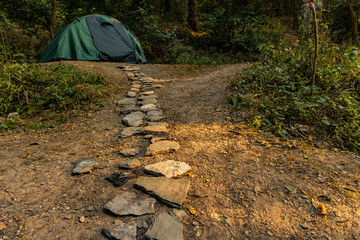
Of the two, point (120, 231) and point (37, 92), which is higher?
point (37, 92)

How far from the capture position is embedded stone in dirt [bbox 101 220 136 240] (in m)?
1.34

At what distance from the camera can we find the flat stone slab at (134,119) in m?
3.15

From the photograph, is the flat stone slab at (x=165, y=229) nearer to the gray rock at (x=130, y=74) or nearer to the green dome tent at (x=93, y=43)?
the gray rock at (x=130, y=74)

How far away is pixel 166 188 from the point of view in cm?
174

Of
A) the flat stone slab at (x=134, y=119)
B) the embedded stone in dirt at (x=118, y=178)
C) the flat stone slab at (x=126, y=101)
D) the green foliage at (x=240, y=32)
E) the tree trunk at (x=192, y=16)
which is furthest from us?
the tree trunk at (x=192, y=16)

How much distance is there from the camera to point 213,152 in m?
2.37

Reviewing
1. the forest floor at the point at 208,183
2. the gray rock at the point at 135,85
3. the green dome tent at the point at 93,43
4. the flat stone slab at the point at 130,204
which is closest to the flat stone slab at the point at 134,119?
the forest floor at the point at 208,183

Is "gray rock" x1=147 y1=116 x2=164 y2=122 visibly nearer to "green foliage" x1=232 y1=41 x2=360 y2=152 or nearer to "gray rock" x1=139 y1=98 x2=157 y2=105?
"gray rock" x1=139 y1=98 x2=157 y2=105

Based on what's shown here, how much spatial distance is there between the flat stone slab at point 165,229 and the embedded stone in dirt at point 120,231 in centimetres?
11

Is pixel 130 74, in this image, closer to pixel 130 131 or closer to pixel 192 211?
pixel 130 131

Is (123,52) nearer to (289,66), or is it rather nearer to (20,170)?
(289,66)

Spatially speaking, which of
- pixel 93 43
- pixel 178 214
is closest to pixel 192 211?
pixel 178 214

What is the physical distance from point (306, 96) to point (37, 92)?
183 inches

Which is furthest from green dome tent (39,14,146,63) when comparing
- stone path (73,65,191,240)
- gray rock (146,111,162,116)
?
stone path (73,65,191,240)
